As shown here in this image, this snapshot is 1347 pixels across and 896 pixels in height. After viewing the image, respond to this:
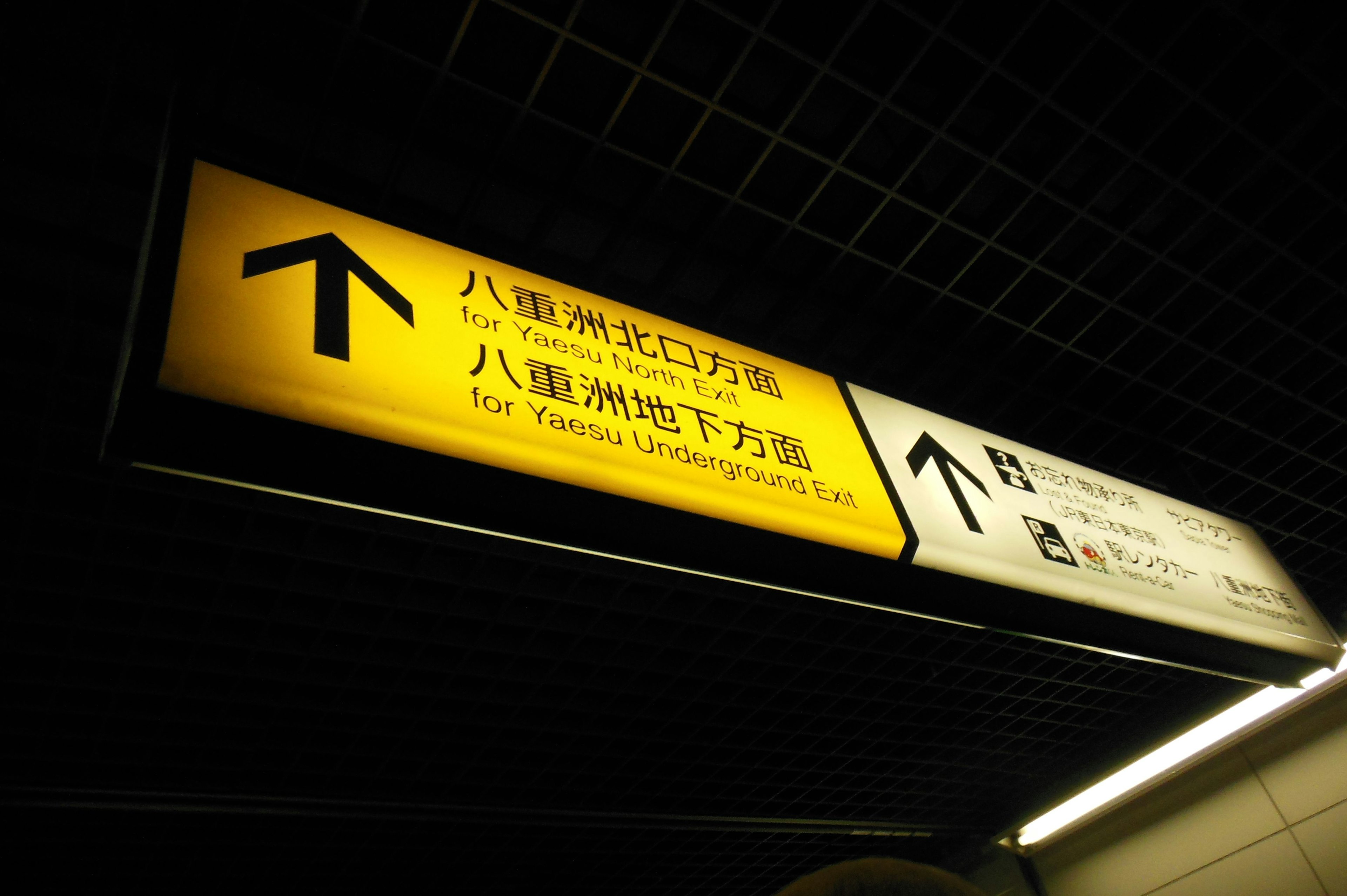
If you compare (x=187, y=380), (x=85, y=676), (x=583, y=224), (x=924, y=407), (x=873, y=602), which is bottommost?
(x=873, y=602)

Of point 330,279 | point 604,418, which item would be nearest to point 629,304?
point 604,418

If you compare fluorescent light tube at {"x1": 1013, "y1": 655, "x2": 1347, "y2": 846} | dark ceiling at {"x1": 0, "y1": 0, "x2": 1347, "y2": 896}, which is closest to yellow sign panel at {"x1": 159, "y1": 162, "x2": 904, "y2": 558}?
dark ceiling at {"x1": 0, "y1": 0, "x2": 1347, "y2": 896}

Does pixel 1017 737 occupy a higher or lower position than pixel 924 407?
lower

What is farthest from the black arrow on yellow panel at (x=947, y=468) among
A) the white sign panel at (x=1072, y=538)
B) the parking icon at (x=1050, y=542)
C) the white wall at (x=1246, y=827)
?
the white wall at (x=1246, y=827)

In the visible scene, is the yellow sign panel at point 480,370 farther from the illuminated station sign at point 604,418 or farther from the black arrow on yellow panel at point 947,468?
the black arrow on yellow panel at point 947,468

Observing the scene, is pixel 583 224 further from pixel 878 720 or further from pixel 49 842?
pixel 49 842

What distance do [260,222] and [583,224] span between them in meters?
0.84

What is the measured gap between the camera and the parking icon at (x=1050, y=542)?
1.99 m

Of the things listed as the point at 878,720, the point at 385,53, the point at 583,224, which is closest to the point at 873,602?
the point at 583,224

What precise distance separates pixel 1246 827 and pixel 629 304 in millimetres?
4810

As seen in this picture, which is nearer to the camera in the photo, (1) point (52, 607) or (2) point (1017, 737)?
(1) point (52, 607)

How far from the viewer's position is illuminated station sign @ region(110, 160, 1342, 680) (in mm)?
1165

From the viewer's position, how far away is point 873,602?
1.63 meters

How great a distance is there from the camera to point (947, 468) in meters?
2.09
